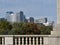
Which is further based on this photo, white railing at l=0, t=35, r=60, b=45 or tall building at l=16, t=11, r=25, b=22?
tall building at l=16, t=11, r=25, b=22

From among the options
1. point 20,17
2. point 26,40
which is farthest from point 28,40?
point 20,17

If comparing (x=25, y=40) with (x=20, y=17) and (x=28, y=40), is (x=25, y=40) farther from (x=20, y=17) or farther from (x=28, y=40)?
(x=20, y=17)

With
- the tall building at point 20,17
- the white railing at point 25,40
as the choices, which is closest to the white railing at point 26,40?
the white railing at point 25,40

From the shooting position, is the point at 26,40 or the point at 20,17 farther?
the point at 20,17

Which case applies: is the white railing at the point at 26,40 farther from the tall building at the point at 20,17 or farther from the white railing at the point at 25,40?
the tall building at the point at 20,17

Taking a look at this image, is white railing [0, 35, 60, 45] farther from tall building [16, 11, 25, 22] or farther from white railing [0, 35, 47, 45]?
tall building [16, 11, 25, 22]

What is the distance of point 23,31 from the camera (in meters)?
61.6

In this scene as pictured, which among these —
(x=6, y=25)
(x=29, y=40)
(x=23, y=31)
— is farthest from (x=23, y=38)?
(x=6, y=25)

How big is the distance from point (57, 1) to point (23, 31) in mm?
51432

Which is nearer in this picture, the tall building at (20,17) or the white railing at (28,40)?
the white railing at (28,40)

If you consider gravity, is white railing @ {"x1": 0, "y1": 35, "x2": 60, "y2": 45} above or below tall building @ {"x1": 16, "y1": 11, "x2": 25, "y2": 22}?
below

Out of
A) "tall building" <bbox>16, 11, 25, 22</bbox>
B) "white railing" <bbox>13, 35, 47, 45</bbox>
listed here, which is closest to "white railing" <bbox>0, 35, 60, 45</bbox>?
"white railing" <bbox>13, 35, 47, 45</bbox>

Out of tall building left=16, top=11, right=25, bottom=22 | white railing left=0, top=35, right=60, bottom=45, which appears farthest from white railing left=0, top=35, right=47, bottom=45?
tall building left=16, top=11, right=25, bottom=22

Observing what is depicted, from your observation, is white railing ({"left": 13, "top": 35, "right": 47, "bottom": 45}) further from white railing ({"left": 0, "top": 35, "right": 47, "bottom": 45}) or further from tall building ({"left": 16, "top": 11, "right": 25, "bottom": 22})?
tall building ({"left": 16, "top": 11, "right": 25, "bottom": 22})
